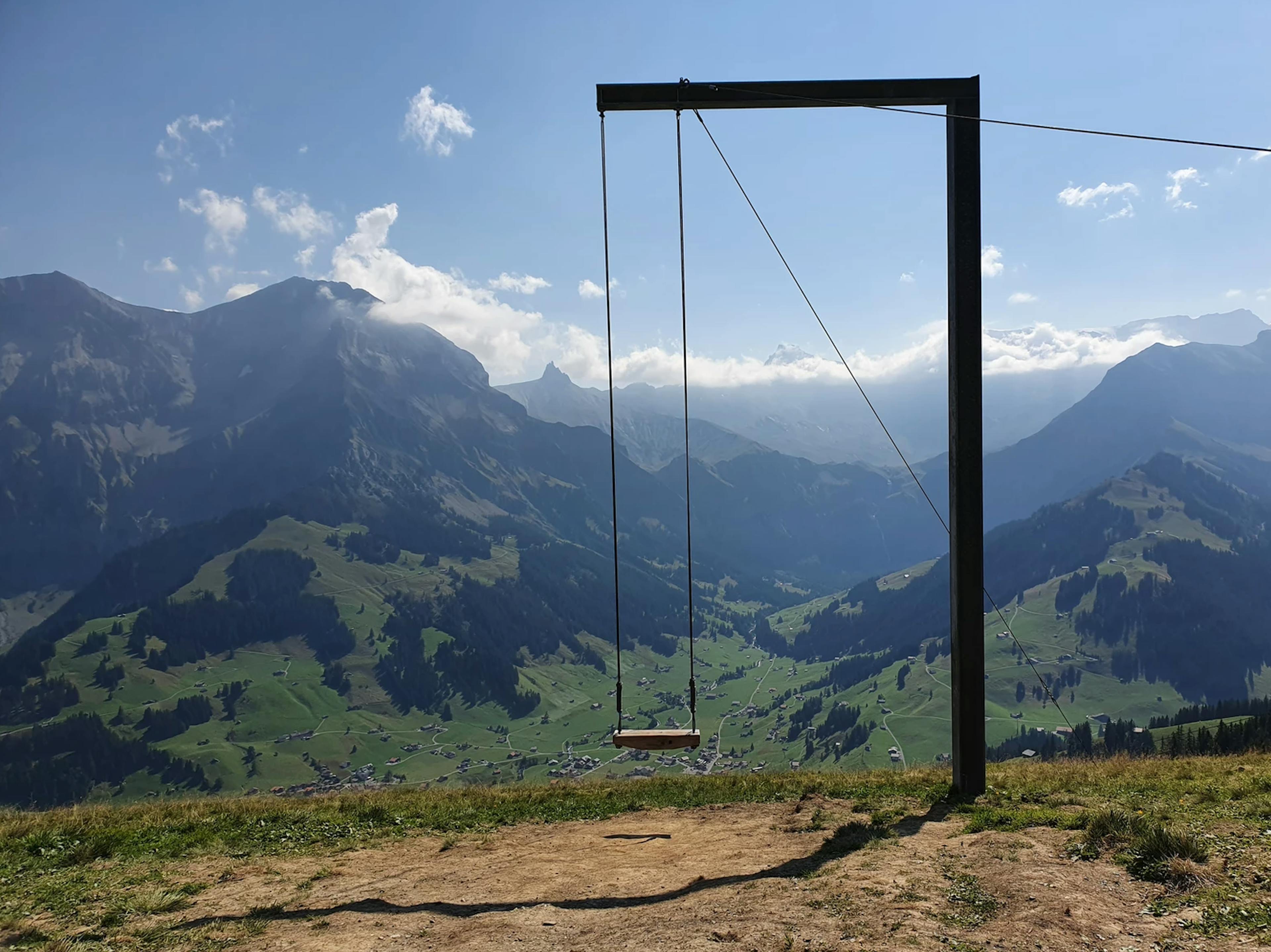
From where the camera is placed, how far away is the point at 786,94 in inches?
558

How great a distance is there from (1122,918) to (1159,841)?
175cm

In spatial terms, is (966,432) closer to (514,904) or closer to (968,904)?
(968,904)

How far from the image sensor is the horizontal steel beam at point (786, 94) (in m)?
14.1

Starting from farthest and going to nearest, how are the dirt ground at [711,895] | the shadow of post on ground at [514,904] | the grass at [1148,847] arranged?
1. the shadow of post on ground at [514,904]
2. the grass at [1148,847]
3. the dirt ground at [711,895]

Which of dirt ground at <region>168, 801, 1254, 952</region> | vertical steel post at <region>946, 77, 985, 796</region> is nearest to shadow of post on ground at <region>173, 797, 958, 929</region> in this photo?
dirt ground at <region>168, 801, 1254, 952</region>

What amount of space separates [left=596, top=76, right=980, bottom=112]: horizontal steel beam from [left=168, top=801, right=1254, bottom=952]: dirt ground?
1348cm

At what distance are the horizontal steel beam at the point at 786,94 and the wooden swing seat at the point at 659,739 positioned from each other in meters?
12.2

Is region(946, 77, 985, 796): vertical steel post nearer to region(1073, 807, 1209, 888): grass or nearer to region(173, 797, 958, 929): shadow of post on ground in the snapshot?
region(1073, 807, 1209, 888): grass

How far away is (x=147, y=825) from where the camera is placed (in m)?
14.9

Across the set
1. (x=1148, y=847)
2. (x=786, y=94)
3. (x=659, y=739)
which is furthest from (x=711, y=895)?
(x=786, y=94)

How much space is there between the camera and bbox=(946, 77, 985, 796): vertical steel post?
14219mm

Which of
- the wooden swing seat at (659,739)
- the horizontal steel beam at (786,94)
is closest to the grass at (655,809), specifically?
the wooden swing seat at (659,739)

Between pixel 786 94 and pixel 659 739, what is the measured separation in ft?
42.1

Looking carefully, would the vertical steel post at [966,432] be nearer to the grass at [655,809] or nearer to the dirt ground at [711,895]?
the grass at [655,809]
